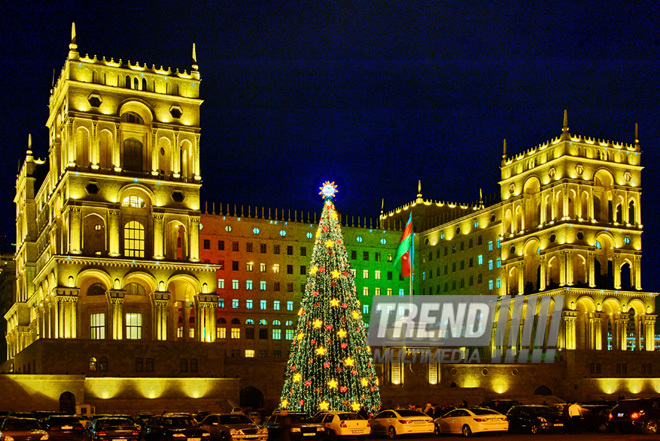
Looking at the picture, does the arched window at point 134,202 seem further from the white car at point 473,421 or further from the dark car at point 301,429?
the white car at point 473,421

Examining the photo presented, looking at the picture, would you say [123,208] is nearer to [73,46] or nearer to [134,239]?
[134,239]

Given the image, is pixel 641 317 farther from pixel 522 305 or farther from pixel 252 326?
pixel 252 326

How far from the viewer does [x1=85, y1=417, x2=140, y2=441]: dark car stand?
3697cm

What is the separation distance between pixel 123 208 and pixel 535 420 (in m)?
38.4

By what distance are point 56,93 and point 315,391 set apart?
36.6 metres

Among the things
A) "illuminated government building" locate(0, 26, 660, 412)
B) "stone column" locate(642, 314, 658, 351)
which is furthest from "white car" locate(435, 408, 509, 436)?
"stone column" locate(642, 314, 658, 351)

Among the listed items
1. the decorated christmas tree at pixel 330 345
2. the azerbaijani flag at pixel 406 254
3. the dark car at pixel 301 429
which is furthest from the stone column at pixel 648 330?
the dark car at pixel 301 429

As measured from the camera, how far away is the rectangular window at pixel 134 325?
71688 mm

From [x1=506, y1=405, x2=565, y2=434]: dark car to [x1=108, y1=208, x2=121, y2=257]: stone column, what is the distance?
34912mm

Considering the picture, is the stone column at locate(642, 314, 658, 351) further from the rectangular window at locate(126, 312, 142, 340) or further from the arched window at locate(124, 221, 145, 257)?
the arched window at locate(124, 221, 145, 257)

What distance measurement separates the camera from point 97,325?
2817 inches

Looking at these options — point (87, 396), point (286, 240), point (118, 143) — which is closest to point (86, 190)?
point (118, 143)

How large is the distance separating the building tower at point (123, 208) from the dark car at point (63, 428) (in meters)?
27.6

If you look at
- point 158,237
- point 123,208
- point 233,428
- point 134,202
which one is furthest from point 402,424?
point 134,202
